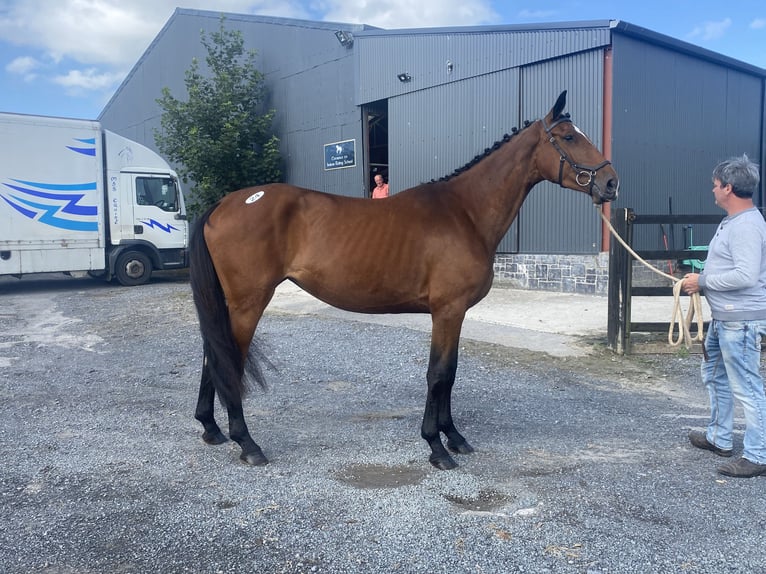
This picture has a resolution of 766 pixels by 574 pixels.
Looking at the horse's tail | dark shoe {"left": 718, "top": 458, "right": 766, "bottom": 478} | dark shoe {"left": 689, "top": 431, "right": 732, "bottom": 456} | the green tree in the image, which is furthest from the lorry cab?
dark shoe {"left": 718, "top": 458, "right": 766, "bottom": 478}

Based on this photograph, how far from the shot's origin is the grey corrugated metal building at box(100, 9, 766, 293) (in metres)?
10.9

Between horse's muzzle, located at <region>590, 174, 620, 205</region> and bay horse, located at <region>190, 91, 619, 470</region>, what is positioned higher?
Answer: horse's muzzle, located at <region>590, 174, 620, 205</region>

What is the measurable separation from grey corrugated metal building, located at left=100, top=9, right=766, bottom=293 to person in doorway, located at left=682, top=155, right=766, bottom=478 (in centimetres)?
741

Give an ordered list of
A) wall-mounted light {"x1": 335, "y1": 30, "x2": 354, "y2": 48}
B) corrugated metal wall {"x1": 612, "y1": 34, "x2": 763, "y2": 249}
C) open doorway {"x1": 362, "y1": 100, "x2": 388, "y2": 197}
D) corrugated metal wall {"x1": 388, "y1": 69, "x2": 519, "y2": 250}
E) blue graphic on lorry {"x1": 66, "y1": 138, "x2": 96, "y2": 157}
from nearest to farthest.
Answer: corrugated metal wall {"x1": 612, "y1": 34, "x2": 763, "y2": 249} → corrugated metal wall {"x1": 388, "y1": 69, "x2": 519, "y2": 250} → blue graphic on lorry {"x1": 66, "y1": 138, "x2": 96, "y2": 157} → wall-mounted light {"x1": 335, "y1": 30, "x2": 354, "y2": 48} → open doorway {"x1": 362, "y1": 100, "x2": 388, "y2": 197}

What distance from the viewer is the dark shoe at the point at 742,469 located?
11.5 ft

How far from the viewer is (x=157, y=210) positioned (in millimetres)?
14805

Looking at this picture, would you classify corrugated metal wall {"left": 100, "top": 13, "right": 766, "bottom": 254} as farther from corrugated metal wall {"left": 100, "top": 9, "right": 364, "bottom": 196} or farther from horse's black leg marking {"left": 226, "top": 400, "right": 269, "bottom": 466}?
horse's black leg marking {"left": 226, "top": 400, "right": 269, "bottom": 466}

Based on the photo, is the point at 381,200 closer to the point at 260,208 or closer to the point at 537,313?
the point at 260,208

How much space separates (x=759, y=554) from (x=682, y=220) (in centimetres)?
489

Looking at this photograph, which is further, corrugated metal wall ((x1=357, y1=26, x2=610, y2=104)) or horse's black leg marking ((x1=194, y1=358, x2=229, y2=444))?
corrugated metal wall ((x1=357, y1=26, x2=610, y2=104))

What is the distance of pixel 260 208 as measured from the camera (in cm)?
397

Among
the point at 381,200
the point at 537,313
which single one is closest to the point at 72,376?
the point at 381,200

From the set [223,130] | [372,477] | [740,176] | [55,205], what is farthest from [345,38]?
[372,477]

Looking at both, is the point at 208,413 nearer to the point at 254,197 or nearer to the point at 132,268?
the point at 254,197
